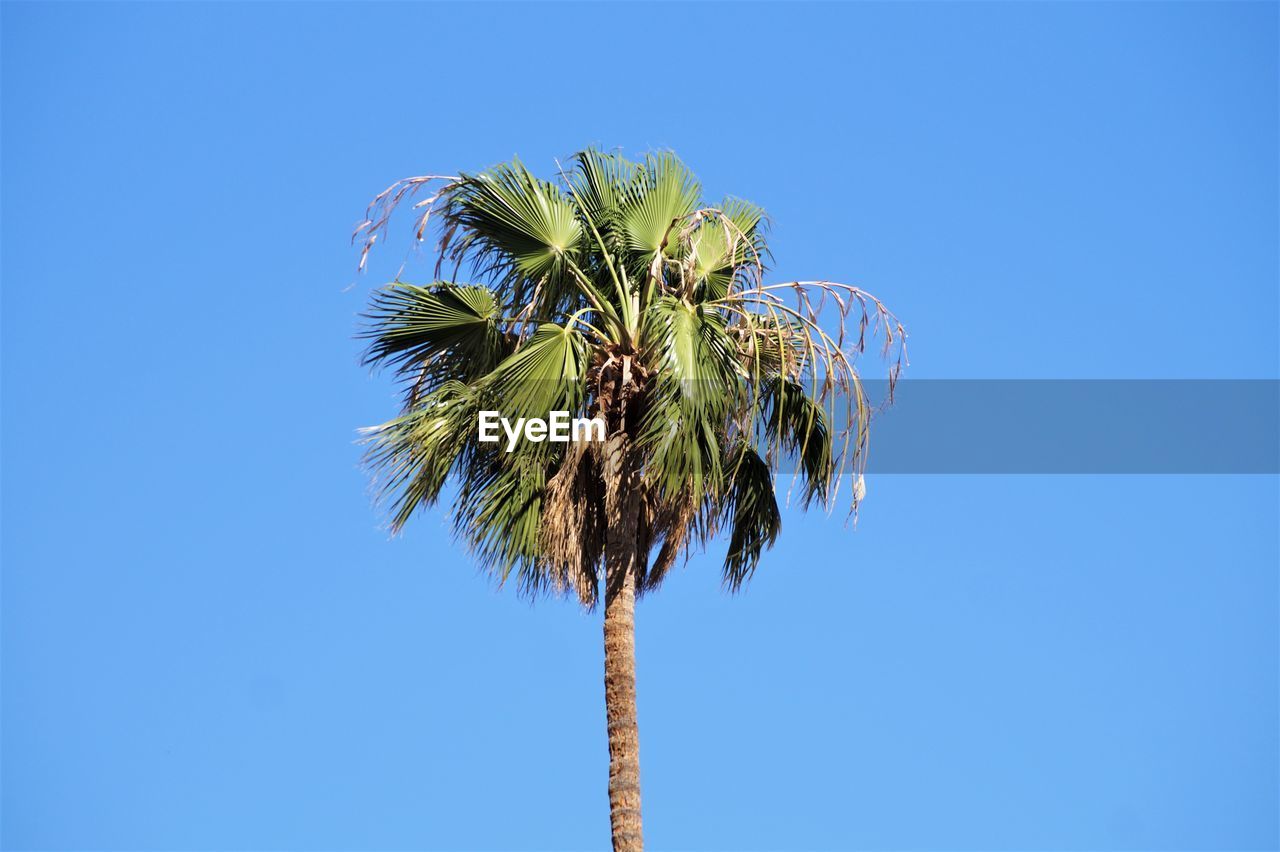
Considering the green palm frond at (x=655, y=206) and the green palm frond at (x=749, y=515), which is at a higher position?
the green palm frond at (x=655, y=206)

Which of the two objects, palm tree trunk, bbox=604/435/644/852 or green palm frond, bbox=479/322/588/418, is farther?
green palm frond, bbox=479/322/588/418

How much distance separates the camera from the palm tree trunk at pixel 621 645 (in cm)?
1742

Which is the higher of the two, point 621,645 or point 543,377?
point 543,377

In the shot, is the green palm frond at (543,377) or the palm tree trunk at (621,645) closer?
the palm tree trunk at (621,645)

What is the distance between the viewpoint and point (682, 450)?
17.8 m

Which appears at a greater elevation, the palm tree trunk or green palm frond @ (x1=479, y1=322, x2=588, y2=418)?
green palm frond @ (x1=479, y1=322, x2=588, y2=418)

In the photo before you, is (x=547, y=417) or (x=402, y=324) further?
(x=402, y=324)

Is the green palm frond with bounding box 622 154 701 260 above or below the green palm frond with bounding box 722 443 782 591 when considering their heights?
above

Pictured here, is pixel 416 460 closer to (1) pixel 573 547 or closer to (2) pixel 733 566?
(1) pixel 573 547

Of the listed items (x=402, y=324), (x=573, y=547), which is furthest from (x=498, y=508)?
(x=402, y=324)

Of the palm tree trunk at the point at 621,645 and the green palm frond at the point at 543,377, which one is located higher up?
the green palm frond at the point at 543,377

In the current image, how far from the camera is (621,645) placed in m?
17.9

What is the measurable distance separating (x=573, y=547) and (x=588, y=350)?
154cm

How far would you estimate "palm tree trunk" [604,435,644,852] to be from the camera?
57.2 ft
